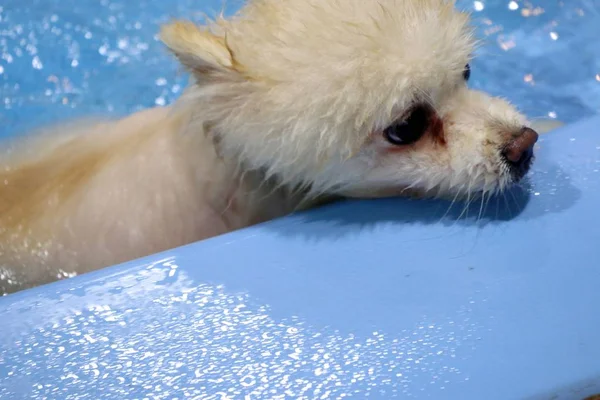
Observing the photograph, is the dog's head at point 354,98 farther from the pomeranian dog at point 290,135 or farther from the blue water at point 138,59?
the blue water at point 138,59

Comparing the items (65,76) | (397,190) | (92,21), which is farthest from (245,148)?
(92,21)

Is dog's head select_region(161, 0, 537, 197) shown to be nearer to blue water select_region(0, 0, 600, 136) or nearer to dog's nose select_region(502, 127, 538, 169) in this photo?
dog's nose select_region(502, 127, 538, 169)

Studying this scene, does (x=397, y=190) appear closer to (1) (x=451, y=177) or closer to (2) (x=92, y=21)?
(1) (x=451, y=177)

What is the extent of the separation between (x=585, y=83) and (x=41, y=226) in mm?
1899

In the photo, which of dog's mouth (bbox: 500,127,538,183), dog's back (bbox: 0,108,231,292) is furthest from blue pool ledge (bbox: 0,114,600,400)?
dog's back (bbox: 0,108,231,292)

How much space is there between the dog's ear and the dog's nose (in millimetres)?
562

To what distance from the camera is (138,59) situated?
2826 millimetres

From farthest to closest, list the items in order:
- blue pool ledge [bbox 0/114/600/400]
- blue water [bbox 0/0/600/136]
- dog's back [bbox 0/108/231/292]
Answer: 1. blue water [bbox 0/0/600/136]
2. dog's back [bbox 0/108/231/292]
3. blue pool ledge [bbox 0/114/600/400]

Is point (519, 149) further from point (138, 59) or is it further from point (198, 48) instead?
point (138, 59)

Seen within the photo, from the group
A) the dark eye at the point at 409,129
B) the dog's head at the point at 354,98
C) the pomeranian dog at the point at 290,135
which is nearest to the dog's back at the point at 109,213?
the pomeranian dog at the point at 290,135

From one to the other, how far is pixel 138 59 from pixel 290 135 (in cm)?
165

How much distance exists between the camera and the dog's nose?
1389 mm

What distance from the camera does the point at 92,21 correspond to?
9.67ft

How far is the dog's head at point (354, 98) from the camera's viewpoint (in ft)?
4.33
